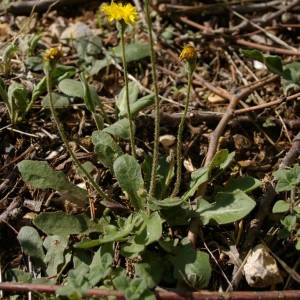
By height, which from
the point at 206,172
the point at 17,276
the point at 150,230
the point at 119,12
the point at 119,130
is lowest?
the point at 17,276

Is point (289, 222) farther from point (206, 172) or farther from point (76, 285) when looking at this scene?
point (76, 285)

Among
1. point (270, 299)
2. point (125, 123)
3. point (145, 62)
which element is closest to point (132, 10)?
point (125, 123)

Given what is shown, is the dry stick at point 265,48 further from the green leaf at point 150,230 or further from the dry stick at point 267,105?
the green leaf at point 150,230

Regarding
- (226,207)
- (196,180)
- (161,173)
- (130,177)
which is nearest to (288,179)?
(226,207)

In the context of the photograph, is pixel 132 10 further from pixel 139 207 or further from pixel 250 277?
pixel 250 277

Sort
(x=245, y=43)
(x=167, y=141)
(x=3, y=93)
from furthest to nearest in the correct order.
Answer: (x=245, y=43), (x=167, y=141), (x=3, y=93)
